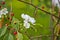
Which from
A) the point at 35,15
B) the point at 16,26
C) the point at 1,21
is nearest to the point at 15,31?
the point at 16,26

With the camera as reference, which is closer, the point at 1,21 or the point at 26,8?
the point at 1,21

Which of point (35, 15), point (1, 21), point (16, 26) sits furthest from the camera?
point (35, 15)

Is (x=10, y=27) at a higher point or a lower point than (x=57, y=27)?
higher

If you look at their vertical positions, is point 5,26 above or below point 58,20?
above

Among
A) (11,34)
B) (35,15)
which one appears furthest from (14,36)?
(35,15)

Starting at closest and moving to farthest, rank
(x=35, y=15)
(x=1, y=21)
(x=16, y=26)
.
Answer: (x=16, y=26) < (x=1, y=21) < (x=35, y=15)

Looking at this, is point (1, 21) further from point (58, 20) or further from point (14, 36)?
point (58, 20)

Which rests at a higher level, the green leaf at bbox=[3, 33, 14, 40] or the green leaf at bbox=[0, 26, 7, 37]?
the green leaf at bbox=[0, 26, 7, 37]

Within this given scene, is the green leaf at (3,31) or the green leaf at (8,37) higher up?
the green leaf at (3,31)

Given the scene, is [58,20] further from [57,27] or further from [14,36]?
[14,36]

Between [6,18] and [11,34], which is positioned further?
[6,18]
